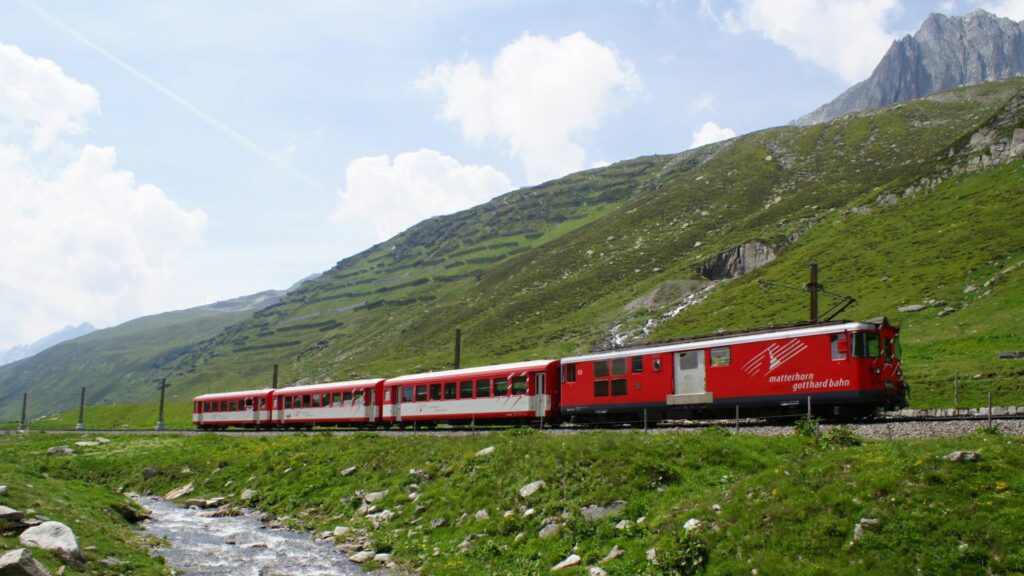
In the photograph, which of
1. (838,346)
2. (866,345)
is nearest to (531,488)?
(838,346)

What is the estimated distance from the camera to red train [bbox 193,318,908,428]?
2655 cm

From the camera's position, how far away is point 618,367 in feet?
111

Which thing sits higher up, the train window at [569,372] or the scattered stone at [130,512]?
the train window at [569,372]

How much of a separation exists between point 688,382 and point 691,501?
14855 mm

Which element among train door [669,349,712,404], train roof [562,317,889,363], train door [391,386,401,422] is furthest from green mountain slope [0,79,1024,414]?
train door [391,386,401,422]

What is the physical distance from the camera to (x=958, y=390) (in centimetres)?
3744

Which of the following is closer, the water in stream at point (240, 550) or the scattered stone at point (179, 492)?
the water in stream at point (240, 550)

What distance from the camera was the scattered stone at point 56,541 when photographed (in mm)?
15398

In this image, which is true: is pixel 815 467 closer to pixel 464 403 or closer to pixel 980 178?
pixel 464 403

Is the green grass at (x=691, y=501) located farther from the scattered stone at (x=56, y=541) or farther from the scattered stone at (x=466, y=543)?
the scattered stone at (x=56, y=541)

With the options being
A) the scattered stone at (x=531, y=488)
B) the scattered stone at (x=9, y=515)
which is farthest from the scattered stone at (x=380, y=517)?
the scattered stone at (x=9, y=515)

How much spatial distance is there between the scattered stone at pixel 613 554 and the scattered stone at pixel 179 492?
25172mm

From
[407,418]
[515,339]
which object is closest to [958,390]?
[407,418]

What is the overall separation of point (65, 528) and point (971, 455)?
20.5 metres
